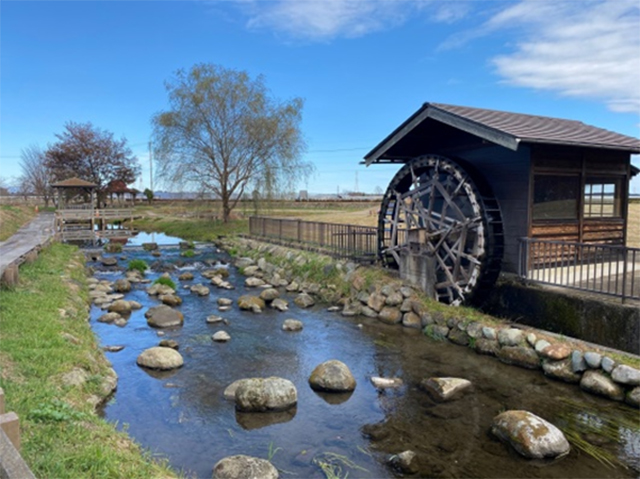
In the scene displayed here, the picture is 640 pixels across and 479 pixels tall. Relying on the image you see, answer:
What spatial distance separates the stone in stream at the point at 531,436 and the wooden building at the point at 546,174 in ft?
15.0

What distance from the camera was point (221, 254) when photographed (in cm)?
2138

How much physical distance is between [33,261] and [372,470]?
37.1 feet

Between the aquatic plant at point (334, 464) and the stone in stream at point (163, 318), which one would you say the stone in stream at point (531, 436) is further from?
→ the stone in stream at point (163, 318)

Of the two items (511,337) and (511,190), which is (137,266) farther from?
(511,337)

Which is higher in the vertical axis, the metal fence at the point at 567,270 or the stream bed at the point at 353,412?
the metal fence at the point at 567,270

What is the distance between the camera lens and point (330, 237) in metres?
15.2

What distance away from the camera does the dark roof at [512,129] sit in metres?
8.12

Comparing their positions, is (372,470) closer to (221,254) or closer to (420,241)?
(420,241)

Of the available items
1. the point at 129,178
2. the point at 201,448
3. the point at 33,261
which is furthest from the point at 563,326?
the point at 129,178

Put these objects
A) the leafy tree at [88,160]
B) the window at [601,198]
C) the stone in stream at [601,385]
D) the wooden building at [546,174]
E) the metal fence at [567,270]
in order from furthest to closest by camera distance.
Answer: the leafy tree at [88,160]
the window at [601,198]
the wooden building at [546,174]
the metal fence at [567,270]
the stone in stream at [601,385]

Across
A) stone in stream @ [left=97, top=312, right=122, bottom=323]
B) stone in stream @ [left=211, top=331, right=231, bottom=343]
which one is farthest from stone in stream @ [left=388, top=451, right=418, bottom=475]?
stone in stream @ [left=97, top=312, right=122, bottom=323]

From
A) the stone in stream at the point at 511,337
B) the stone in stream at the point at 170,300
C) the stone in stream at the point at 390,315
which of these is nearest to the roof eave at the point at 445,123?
the stone in stream at the point at 511,337

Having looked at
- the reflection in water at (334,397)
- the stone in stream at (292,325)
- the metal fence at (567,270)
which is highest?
the metal fence at (567,270)

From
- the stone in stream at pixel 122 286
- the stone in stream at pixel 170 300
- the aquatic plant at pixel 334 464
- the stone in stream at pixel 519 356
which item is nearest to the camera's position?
the aquatic plant at pixel 334 464
